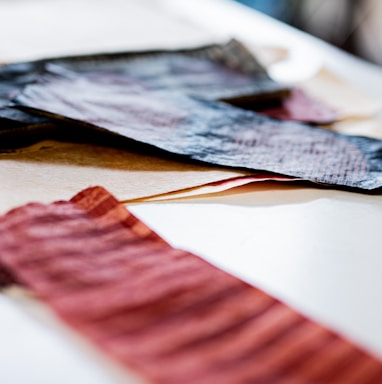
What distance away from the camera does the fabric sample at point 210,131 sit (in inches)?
28.6

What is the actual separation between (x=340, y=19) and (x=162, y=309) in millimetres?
2247

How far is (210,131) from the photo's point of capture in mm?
788

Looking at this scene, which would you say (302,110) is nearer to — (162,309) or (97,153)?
(97,153)

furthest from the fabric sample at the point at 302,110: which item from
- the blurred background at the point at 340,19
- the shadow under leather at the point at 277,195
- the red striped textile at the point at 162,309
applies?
the blurred background at the point at 340,19

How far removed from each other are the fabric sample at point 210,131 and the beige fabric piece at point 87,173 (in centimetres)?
2

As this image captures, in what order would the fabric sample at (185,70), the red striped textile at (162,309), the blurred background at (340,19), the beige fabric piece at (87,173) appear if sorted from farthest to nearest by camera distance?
the blurred background at (340,19) < the fabric sample at (185,70) < the beige fabric piece at (87,173) < the red striped textile at (162,309)

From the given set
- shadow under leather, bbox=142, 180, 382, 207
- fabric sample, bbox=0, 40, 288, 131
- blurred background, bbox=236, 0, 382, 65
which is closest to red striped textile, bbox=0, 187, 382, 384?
shadow under leather, bbox=142, 180, 382, 207

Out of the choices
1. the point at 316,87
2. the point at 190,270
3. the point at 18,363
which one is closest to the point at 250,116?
the point at 316,87

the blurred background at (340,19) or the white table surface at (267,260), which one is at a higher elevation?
the blurred background at (340,19)

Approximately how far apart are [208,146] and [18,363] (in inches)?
15.3

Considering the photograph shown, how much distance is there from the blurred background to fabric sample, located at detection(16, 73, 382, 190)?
5.45 feet

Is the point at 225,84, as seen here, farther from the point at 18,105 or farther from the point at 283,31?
the point at 283,31

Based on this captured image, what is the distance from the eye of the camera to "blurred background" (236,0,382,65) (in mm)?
2445

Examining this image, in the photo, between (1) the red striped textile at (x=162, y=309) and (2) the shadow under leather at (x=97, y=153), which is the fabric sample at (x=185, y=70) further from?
(1) the red striped textile at (x=162, y=309)
